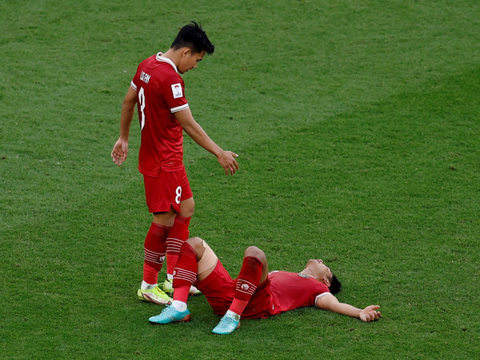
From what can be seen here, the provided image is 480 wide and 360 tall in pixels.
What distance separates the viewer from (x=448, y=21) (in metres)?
10.9

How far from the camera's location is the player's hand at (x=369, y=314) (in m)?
4.46

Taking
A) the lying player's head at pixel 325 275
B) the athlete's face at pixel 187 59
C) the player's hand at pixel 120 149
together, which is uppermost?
the athlete's face at pixel 187 59

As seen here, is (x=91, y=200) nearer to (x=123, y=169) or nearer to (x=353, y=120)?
(x=123, y=169)

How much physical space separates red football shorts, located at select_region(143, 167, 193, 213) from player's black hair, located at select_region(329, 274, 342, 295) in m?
1.34

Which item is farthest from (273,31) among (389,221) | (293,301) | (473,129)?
(293,301)

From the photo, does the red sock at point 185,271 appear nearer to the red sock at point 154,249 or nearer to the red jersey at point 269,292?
the red jersey at point 269,292

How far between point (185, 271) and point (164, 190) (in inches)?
24.0

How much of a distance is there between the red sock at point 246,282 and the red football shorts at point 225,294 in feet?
0.41

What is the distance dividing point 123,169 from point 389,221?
2.96 meters

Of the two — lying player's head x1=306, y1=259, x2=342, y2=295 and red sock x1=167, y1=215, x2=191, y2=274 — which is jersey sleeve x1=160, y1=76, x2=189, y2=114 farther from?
lying player's head x1=306, y1=259, x2=342, y2=295

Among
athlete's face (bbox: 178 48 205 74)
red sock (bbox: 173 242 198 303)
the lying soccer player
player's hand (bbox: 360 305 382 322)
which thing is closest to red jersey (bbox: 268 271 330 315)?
the lying soccer player

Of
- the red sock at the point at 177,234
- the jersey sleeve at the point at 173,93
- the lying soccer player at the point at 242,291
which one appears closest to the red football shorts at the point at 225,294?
the lying soccer player at the point at 242,291

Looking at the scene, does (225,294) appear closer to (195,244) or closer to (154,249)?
(195,244)

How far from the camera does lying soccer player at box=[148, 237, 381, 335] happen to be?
14.0 ft
